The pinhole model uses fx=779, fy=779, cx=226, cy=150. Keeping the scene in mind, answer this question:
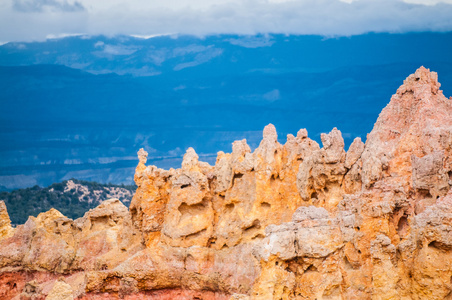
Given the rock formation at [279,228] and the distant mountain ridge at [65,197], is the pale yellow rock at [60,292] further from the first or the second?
the distant mountain ridge at [65,197]

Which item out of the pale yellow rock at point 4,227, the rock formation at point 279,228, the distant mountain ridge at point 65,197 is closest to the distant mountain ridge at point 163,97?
the distant mountain ridge at point 65,197

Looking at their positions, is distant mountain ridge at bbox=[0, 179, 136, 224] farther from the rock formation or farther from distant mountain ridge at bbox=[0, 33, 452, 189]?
the rock formation

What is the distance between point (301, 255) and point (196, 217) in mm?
12460

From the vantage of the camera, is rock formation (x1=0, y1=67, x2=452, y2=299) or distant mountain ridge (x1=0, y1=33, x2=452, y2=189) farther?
distant mountain ridge (x1=0, y1=33, x2=452, y2=189)

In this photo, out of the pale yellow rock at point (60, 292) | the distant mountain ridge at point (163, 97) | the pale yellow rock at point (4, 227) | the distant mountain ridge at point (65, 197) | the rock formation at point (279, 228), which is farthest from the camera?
the distant mountain ridge at point (163, 97)

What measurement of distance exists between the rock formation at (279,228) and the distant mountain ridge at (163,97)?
55.5 metres

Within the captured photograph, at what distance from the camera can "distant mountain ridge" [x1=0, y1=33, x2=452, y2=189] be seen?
303 feet

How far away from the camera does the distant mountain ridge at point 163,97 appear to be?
3642 inches

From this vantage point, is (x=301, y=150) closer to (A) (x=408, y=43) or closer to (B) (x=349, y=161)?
(B) (x=349, y=161)

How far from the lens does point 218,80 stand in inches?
4114

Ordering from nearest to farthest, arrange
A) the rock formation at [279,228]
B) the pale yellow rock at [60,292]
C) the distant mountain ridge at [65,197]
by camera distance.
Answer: the rock formation at [279,228]
the pale yellow rock at [60,292]
the distant mountain ridge at [65,197]

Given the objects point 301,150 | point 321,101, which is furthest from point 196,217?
point 321,101

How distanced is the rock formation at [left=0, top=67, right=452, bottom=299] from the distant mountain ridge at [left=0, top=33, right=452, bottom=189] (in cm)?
5551

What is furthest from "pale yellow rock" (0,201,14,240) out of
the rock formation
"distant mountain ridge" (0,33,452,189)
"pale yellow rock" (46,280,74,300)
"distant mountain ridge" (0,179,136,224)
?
"distant mountain ridge" (0,33,452,189)
